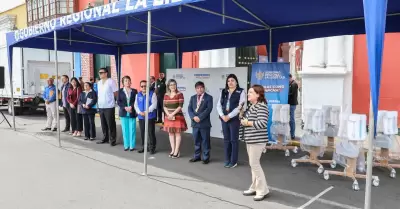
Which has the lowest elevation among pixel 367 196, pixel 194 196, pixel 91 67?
pixel 194 196

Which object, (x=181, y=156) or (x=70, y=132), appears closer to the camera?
(x=181, y=156)

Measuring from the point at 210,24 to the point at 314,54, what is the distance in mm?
4309

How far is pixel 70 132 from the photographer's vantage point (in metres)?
10.8

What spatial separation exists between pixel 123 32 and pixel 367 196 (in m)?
8.09

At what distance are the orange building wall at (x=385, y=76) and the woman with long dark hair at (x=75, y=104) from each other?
26.6ft

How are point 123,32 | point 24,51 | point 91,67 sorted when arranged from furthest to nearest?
point 91,67
point 24,51
point 123,32

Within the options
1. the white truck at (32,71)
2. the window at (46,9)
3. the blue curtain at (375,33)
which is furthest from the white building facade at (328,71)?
the window at (46,9)

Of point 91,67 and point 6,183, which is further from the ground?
point 91,67

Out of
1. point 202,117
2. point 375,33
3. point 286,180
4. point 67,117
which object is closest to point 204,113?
point 202,117

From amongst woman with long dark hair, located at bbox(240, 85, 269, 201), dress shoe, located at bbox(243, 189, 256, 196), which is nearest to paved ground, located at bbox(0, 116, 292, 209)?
dress shoe, located at bbox(243, 189, 256, 196)

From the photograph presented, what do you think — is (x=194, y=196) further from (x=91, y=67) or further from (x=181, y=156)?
(x=91, y=67)

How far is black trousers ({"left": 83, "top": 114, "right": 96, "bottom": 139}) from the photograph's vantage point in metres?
A: 9.52

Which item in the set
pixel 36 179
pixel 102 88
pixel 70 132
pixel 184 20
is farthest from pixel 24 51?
pixel 36 179

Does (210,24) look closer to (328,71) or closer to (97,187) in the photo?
(328,71)
